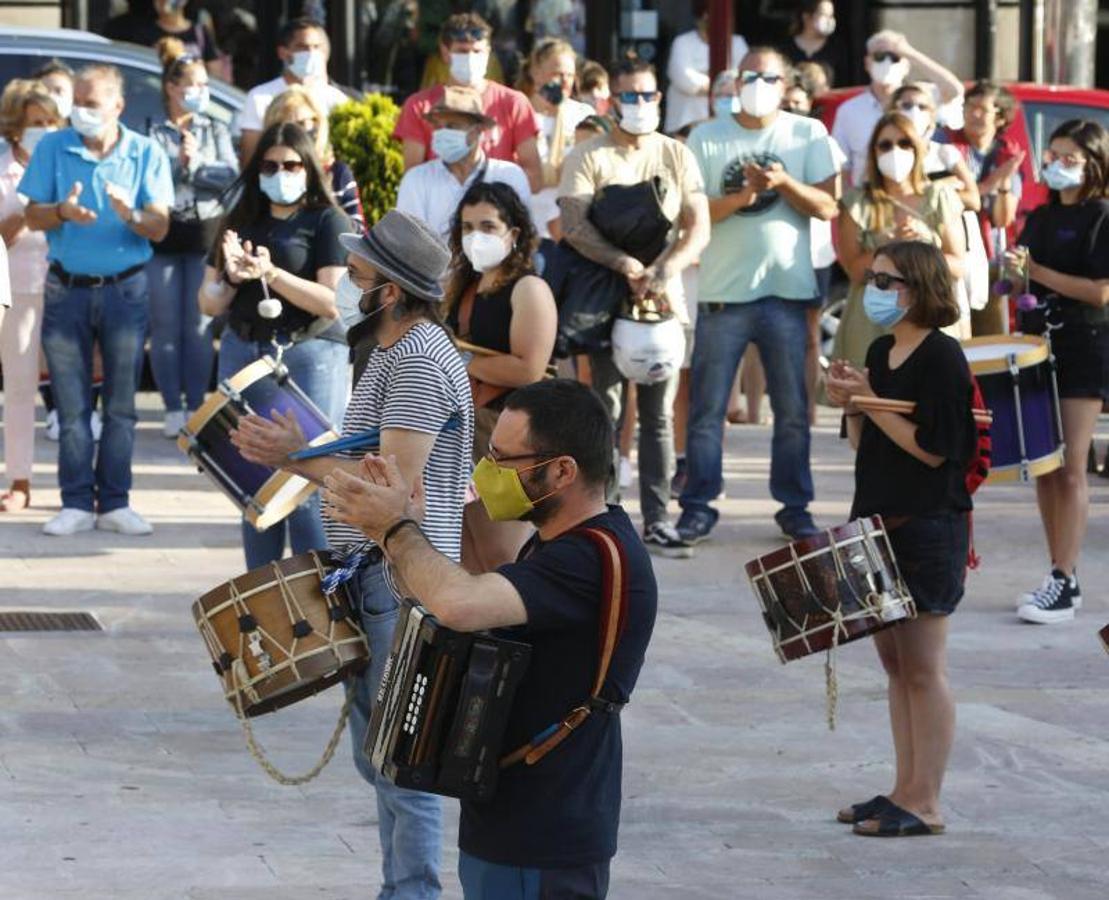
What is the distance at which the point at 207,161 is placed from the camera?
45.2ft

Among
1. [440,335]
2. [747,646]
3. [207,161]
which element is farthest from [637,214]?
[440,335]

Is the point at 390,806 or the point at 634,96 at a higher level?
the point at 634,96

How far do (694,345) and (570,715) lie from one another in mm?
6948

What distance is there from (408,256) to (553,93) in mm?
7663

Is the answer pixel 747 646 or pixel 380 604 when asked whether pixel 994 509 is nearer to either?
pixel 747 646

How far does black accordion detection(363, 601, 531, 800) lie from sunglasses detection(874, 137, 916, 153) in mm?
6454

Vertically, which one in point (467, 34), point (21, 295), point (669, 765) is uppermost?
point (467, 34)

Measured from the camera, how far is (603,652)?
4.66 m

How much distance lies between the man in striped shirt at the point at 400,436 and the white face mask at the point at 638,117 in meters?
4.95

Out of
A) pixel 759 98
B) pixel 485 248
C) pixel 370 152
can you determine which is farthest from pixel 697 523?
pixel 370 152

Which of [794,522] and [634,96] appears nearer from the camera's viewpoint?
[634,96]

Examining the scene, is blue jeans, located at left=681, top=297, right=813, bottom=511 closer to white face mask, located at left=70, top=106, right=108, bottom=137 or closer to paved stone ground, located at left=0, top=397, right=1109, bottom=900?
paved stone ground, located at left=0, top=397, right=1109, bottom=900

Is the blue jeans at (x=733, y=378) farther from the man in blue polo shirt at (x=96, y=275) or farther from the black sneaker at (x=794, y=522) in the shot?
the man in blue polo shirt at (x=96, y=275)

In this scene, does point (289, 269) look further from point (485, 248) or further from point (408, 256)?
point (408, 256)
